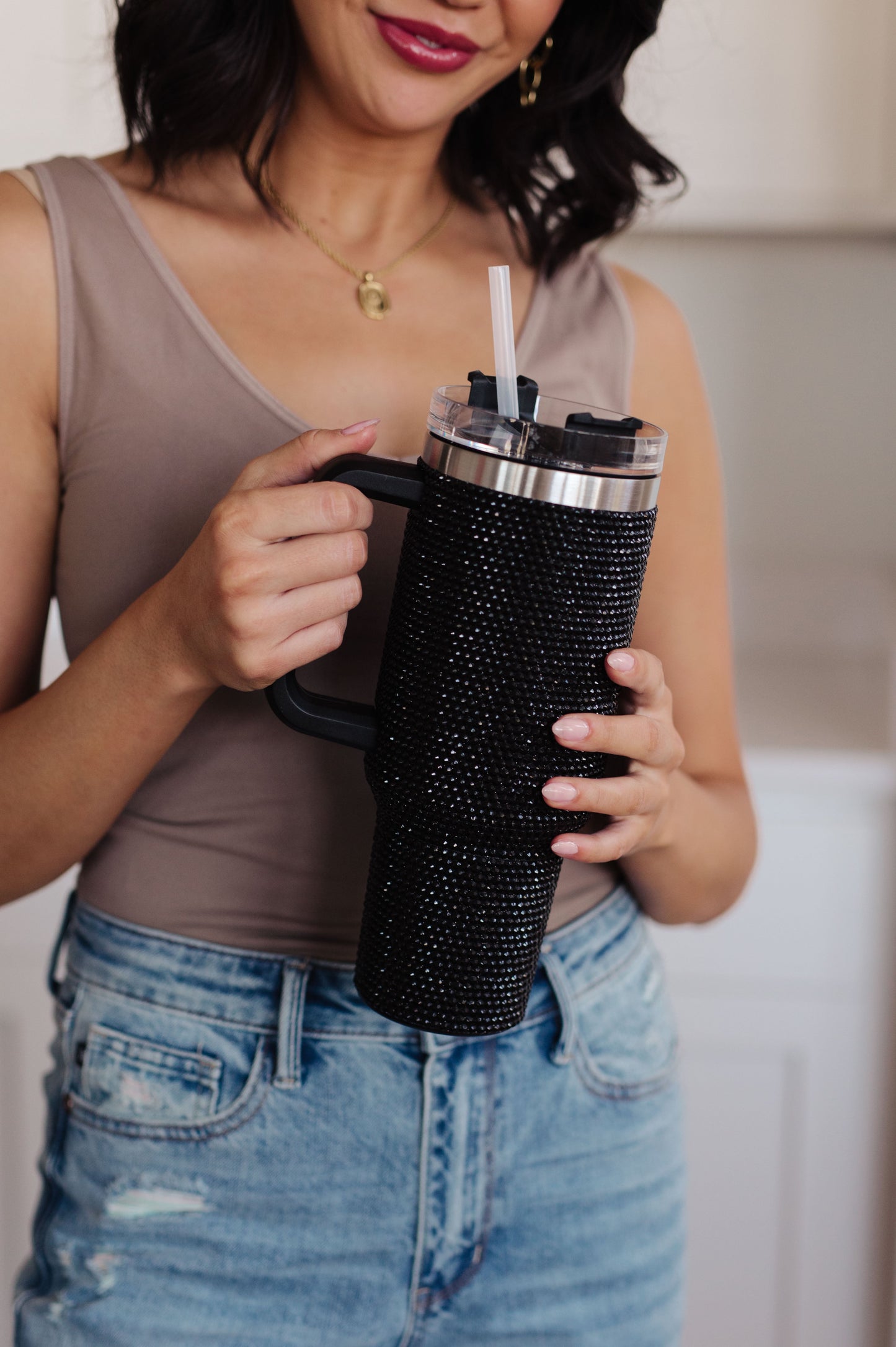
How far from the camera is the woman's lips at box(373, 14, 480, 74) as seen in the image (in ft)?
2.29

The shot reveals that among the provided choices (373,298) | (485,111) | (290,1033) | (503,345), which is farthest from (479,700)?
(485,111)

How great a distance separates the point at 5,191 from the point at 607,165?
425 millimetres

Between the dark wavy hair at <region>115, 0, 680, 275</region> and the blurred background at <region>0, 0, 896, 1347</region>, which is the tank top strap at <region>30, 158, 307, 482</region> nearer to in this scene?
the dark wavy hair at <region>115, 0, 680, 275</region>

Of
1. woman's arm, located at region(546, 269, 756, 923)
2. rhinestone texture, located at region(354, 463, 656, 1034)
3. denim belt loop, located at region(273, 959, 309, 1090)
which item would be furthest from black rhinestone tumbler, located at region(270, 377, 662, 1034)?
woman's arm, located at region(546, 269, 756, 923)

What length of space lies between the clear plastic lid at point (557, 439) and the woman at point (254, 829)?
6.4 inches

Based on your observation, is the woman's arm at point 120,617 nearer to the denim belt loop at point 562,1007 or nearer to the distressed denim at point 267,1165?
the distressed denim at point 267,1165

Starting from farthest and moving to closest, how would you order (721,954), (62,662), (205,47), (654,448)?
Answer: 1. (62,662)
2. (721,954)
3. (205,47)
4. (654,448)

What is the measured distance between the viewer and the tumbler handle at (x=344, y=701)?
53 cm

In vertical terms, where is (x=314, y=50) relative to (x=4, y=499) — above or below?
above

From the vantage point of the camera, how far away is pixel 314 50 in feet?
2.43

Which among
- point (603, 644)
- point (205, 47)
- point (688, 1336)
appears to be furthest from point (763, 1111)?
point (205, 47)

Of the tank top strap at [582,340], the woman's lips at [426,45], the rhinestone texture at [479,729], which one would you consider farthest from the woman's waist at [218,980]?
the woman's lips at [426,45]

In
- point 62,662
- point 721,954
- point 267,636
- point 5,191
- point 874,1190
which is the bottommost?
point 874,1190

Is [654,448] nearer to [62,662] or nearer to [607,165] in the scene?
[607,165]
